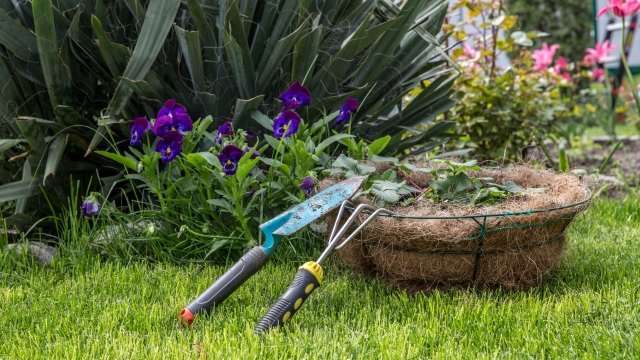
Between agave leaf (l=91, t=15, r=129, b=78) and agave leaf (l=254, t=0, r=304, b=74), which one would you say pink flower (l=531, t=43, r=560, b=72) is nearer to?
agave leaf (l=254, t=0, r=304, b=74)

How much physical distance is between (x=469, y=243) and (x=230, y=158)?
0.79 metres

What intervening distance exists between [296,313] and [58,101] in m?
1.33

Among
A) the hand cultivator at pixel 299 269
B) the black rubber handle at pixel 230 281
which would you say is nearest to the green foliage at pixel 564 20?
the hand cultivator at pixel 299 269

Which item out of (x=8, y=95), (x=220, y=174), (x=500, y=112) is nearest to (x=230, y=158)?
(x=220, y=174)

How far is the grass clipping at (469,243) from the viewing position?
1.69 metres

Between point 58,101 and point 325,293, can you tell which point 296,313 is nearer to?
point 325,293

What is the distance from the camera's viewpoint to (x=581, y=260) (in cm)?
215

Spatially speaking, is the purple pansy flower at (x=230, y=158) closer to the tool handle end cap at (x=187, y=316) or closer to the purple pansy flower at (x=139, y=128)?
the purple pansy flower at (x=139, y=128)

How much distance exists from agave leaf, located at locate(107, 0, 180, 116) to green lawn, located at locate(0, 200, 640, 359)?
0.59 metres

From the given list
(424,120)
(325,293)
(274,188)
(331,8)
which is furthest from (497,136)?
(325,293)

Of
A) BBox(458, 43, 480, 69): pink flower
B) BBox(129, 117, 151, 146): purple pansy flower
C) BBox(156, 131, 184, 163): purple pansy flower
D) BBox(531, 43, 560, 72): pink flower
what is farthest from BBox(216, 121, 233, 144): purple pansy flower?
BBox(531, 43, 560, 72): pink flower

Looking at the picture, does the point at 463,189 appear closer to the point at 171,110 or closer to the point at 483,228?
the point at 483,228

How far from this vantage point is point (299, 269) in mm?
1589

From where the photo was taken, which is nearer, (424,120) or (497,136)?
(424,120)
